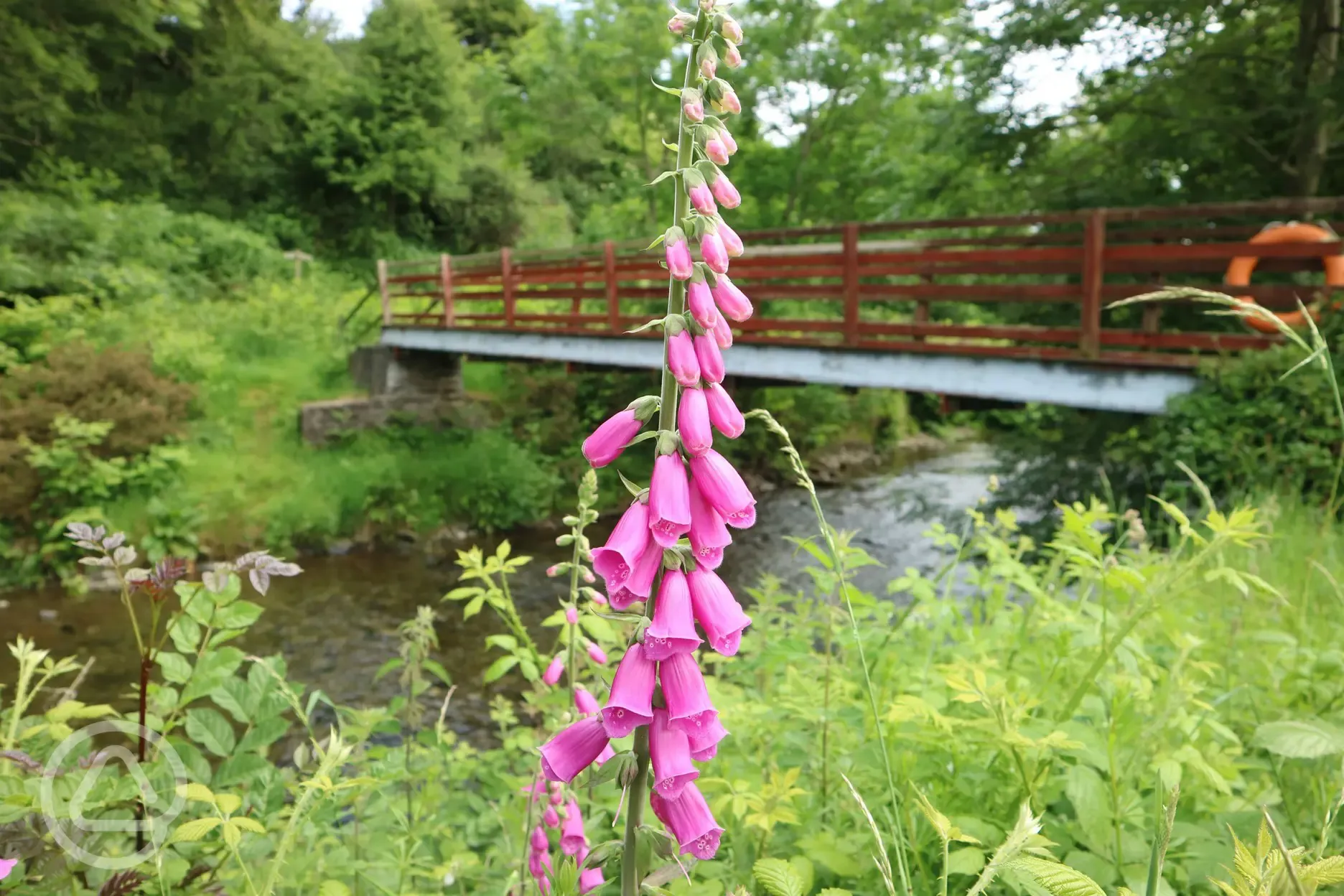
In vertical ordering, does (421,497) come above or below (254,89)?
below

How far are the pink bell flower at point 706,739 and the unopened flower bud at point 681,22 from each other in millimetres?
994

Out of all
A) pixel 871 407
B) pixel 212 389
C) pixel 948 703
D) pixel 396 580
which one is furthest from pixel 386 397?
pixel 948 703

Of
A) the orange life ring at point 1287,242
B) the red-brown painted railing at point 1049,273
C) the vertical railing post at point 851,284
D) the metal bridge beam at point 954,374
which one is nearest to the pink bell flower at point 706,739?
the red-brown painted railing at point 1049,273

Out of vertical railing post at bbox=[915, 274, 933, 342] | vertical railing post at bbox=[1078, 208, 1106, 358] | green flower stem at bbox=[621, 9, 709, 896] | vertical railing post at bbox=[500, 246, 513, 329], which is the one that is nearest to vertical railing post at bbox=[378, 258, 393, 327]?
vertical railing post at bbox=[500, 246, 513, 329]

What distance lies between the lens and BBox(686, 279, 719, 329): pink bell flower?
1106 mm

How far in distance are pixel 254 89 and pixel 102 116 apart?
4.04m

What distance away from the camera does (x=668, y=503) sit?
3.58 feet

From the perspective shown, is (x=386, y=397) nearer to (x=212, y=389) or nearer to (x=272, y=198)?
(x=212, y=389)

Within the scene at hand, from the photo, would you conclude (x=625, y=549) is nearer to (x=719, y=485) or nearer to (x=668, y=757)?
(x=719, y=485)

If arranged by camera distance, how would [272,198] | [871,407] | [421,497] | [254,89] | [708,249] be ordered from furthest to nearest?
[272,198]
[254,89]
[871,407]
[421,497]
[708,249]

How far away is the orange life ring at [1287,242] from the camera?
5.68 metres

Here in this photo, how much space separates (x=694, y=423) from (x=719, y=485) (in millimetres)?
97

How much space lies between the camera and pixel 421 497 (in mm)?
12469

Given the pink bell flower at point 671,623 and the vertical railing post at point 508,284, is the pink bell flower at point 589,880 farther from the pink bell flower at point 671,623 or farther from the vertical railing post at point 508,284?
the vertical railing post at point 508,284
